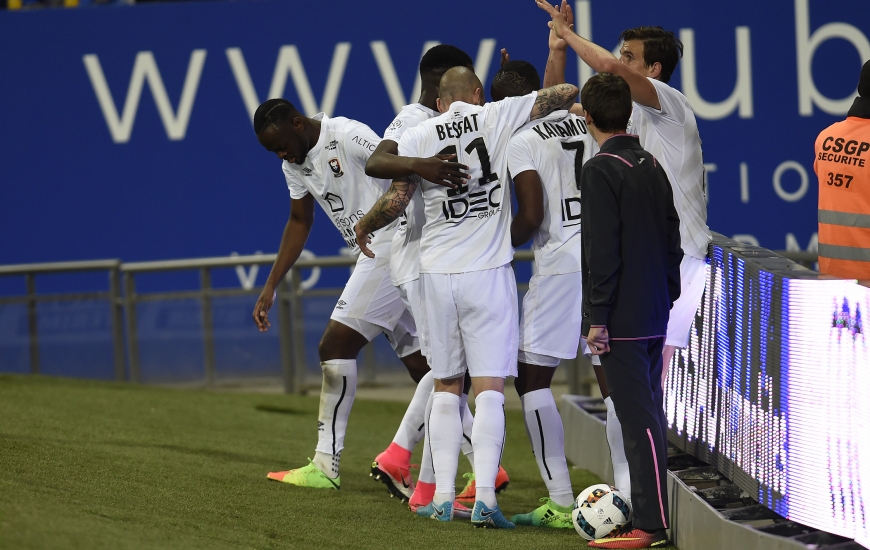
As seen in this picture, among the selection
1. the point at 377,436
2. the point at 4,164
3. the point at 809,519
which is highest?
the point at 4,164

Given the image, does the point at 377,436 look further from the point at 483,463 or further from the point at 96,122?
the point at 96,122

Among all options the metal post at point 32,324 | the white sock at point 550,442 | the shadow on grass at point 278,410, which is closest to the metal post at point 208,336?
the shadow on grass at point 278,410

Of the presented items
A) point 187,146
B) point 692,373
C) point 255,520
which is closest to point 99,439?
point 255,520

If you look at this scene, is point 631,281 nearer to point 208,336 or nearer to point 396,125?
point 396,125

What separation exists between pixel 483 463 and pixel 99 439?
2.55 meters

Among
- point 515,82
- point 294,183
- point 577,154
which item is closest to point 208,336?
point 294,183

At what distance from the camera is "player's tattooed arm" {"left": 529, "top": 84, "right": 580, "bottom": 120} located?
4516mm

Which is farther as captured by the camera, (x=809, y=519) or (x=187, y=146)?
(x=187, y=146)

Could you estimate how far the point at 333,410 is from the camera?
5.26m

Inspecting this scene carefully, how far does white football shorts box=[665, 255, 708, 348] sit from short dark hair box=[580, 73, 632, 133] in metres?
0.77

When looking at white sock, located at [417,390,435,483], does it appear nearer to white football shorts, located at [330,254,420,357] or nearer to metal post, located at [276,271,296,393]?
white football shorts, located at [330,254,420,357]

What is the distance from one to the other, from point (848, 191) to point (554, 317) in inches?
50.7

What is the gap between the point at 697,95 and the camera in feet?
33.3

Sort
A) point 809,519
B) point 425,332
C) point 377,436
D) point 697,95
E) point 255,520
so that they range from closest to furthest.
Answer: point 809,519 → point 255,520 → point 425,332 → point 377,436 → point 697,95
